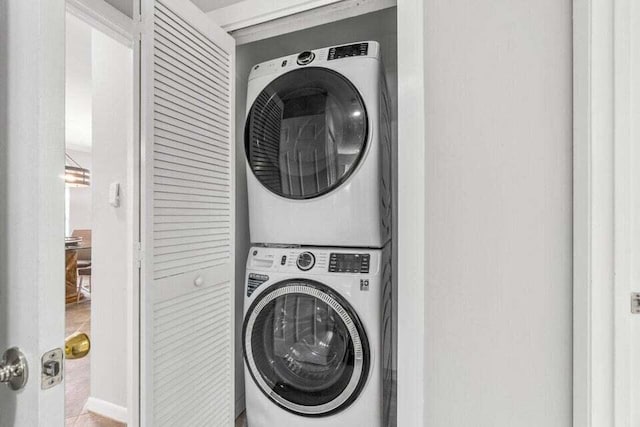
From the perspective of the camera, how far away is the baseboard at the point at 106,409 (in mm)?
1955

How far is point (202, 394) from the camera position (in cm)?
139

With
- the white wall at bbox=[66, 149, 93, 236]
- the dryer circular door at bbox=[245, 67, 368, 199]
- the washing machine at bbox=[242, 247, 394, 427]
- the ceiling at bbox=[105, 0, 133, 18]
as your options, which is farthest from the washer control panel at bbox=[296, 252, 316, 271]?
the white wall at bbox=[66, 149, 93, 236]

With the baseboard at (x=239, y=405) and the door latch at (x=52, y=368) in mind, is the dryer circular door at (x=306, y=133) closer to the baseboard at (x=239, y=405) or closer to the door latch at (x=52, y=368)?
the door latch at (x=52, y=368)

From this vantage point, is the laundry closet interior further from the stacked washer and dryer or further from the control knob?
the control knob

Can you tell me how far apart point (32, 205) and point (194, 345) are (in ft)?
3.31

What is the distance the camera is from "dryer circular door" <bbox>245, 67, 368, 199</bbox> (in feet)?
4.85

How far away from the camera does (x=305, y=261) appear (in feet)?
4.97

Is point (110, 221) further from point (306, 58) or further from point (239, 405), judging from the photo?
point (306, 58)
